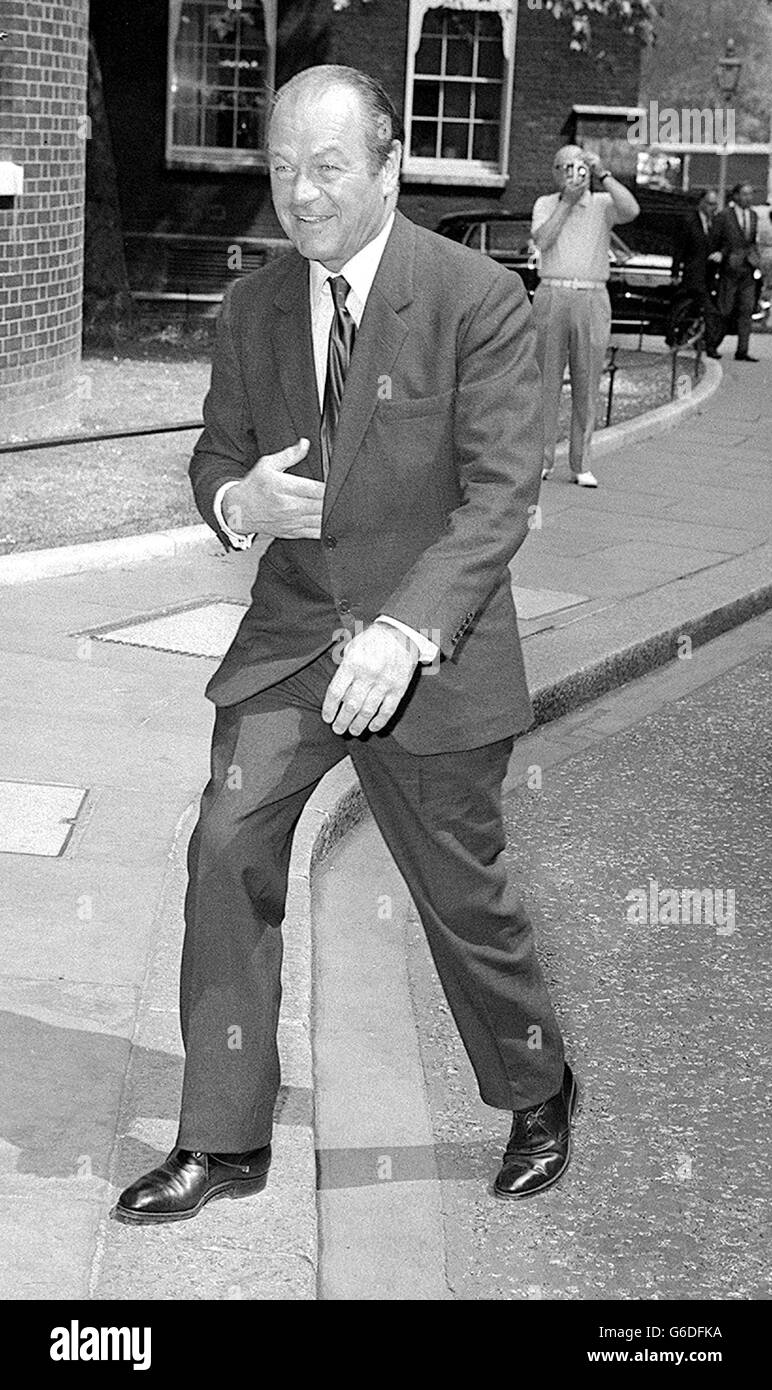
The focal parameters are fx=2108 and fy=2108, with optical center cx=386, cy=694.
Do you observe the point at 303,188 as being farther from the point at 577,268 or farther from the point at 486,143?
the point at 486,143

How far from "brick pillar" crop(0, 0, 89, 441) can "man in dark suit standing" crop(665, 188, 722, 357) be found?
878 centimetres

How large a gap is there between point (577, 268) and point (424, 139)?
15.2 metres

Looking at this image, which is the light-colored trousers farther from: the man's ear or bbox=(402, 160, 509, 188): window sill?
bbox=(402, 160, 509, 188): window sill

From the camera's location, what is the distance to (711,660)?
916 cm

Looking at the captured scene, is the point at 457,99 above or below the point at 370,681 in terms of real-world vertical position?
below

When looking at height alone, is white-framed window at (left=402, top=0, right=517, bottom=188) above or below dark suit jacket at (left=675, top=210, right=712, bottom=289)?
above

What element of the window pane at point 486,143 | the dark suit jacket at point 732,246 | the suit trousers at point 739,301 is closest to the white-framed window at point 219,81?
the window pane at point 486,143

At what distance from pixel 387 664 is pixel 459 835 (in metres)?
0.45

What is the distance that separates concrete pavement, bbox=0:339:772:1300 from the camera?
3.60m

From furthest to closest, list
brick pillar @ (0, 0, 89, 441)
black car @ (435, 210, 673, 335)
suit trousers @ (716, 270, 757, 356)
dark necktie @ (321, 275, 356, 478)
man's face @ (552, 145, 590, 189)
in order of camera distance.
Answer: suit trousers @ (716, 270, 757, 356), black car @ (435, 210, 673, 335), brick pillar @ (0, 0, 89, 441), man's face @ (552, 145, 590, 189), dark necktie @ (321, 275, 356, 478)

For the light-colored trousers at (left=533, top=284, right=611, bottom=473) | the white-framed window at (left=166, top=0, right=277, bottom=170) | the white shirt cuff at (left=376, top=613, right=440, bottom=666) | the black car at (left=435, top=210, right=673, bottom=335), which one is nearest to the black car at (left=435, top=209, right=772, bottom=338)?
the black car at (left=435, top=210, right=673, bottom=335)

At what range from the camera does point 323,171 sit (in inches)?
133

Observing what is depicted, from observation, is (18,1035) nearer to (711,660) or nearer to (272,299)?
(272,299)

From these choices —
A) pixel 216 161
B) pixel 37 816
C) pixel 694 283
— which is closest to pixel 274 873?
pixel 37 816
